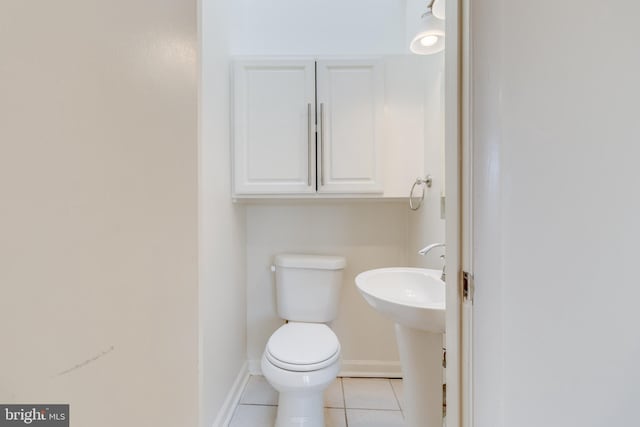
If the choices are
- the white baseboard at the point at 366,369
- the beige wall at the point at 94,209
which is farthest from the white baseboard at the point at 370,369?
the beige wall at the point at 94,209

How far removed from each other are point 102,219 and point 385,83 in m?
1.76

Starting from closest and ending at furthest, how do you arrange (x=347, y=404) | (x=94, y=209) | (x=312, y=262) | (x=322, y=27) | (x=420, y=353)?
1. (x=94, y=209)
2. (x=420, y=353)
3. (x=347, y=404)
4. (x=312, y=262)
5. (x=322, y=27)

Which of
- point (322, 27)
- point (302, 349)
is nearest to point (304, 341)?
point (302, 349)

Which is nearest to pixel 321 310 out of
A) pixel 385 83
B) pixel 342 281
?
pixel 342 281

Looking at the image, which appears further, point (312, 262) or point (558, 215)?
point (312, 262)

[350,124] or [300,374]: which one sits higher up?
[350,124]

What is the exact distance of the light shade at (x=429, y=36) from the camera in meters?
1.32

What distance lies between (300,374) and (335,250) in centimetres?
89

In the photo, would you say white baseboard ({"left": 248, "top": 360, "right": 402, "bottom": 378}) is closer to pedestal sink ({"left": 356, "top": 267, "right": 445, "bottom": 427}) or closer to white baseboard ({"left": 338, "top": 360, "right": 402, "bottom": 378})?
white baseboard ({"left": 338, "top": 360, "right": 402, "bottom": 378})

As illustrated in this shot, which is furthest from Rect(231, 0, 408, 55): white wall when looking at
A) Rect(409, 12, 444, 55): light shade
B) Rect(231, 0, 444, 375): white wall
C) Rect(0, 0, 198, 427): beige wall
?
Rect(0, 0, 198, 427): beige wall

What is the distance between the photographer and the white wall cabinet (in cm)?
178

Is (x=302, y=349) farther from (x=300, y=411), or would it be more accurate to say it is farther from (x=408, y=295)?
(x=408, y=295)

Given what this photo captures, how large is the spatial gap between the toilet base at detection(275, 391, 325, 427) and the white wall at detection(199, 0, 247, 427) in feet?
1.12

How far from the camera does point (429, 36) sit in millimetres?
1366
